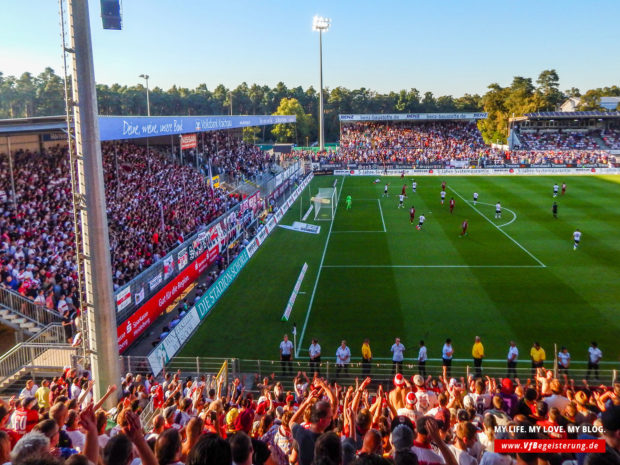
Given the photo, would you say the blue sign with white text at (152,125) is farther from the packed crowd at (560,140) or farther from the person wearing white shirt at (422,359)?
the packed crowd at (560,140)

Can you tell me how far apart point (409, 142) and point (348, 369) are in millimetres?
65758

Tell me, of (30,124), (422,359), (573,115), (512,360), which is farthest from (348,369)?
(573,115)

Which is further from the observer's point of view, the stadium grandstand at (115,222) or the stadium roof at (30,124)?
the stadium roof at (30,124)

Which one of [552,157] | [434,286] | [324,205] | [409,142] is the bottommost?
[434,286]

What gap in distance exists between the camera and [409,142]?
7606cm

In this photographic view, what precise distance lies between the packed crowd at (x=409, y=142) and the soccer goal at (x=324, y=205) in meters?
29.6

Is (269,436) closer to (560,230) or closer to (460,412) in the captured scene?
(460,412)

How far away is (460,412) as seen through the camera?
239 inches

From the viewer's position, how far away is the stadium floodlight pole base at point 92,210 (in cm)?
986

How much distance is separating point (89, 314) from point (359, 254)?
17.8m

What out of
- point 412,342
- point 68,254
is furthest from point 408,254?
point 68,254

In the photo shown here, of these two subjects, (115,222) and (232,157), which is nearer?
(115,222)

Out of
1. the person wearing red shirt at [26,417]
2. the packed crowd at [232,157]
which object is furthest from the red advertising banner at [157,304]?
the packed crowd at [232,157]

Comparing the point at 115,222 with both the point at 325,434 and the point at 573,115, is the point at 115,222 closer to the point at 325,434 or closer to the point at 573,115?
the point at 325,434
